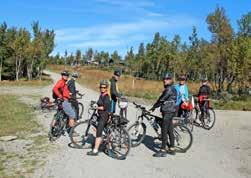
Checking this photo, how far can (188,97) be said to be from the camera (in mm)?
13445

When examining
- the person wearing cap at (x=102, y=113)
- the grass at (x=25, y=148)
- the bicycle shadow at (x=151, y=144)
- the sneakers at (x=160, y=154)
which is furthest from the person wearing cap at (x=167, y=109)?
the grass at (x=25, y=148)

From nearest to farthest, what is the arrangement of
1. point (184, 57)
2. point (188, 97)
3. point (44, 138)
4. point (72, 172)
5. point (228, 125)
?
point (72, 172) < point (44, 138) < point (188, 97) < point (228, 125) < point (184, 57)

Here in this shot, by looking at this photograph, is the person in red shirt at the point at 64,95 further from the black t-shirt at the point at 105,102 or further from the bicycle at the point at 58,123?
the black t-shirt at the point at 105,102

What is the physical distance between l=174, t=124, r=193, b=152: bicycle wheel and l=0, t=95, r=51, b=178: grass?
326 centimetres

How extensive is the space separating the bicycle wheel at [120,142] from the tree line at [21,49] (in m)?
52.1

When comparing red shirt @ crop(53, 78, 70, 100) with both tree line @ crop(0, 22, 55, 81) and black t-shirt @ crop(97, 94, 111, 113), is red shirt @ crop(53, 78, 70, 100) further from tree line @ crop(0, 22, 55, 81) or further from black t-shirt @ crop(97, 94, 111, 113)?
tree line @ crop(0, 22, 55, 81)

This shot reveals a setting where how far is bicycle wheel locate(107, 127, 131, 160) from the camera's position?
31.2 feet

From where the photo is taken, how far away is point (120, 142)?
9.68 metres

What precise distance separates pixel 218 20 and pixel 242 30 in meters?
3.49

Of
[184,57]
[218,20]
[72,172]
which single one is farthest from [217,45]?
[72,172]

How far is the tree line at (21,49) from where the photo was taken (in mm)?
59906

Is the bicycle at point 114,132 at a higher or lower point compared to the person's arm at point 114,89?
lower

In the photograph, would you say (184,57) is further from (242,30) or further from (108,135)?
(108,135)

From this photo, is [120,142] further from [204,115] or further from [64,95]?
[204,115]
